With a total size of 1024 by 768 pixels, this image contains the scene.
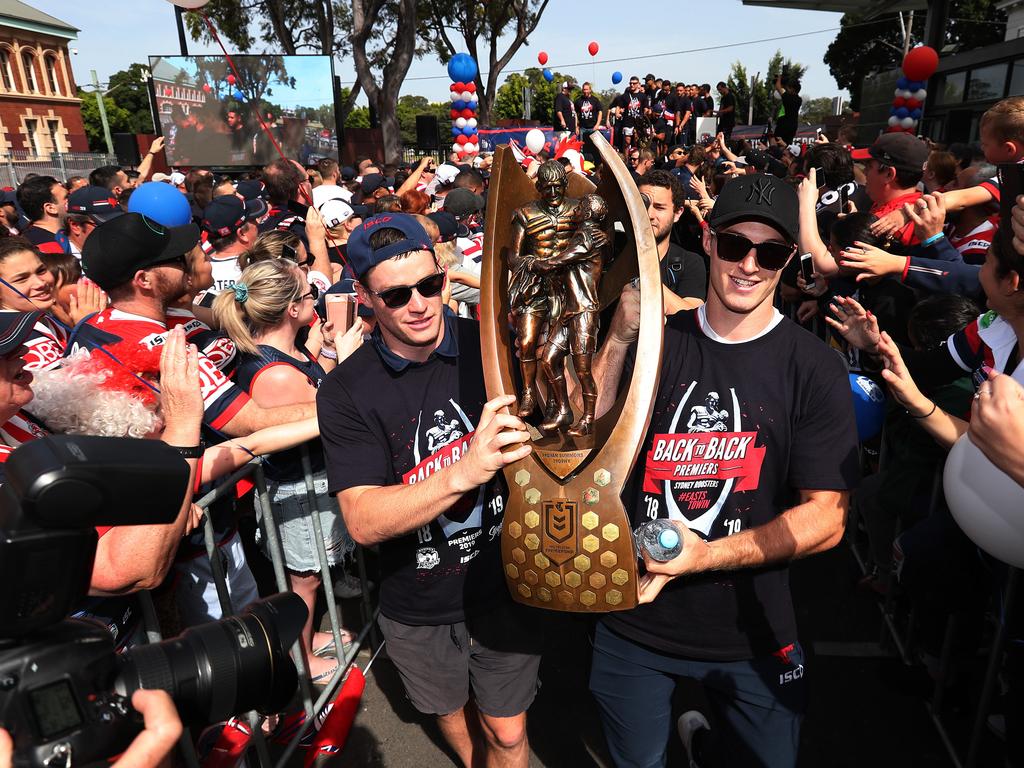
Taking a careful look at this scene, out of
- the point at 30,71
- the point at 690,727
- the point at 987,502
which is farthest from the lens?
the point at 30,71

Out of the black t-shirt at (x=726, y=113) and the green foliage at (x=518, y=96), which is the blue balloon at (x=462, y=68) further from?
the green foliage at (x=518, y=96)

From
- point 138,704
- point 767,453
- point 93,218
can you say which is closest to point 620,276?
point 767,453

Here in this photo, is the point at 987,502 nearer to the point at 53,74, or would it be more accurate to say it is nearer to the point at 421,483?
the point at 421,483

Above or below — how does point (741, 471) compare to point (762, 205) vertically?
below

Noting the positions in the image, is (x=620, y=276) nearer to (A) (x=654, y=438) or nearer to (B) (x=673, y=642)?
(A) (x=654, y=438)

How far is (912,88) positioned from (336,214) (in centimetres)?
1379

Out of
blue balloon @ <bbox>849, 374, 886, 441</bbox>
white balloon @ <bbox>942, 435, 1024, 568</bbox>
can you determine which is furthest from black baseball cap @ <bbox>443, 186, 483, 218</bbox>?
white balloon @ <bbox>942, 435, 1024, 568</bbox>

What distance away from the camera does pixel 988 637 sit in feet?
10.7

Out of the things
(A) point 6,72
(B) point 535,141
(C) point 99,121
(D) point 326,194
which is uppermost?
(A) point 6,72

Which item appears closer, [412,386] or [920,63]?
[412,386]

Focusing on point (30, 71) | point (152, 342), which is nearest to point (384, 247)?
point (152, 342)

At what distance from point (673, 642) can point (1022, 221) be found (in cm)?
168

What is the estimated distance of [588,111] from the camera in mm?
Answer: 16500

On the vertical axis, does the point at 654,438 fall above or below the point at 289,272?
below
